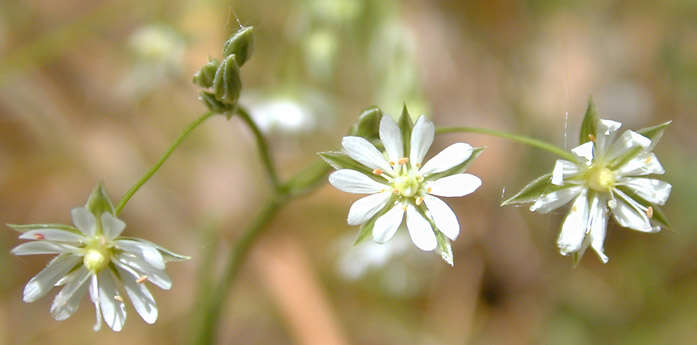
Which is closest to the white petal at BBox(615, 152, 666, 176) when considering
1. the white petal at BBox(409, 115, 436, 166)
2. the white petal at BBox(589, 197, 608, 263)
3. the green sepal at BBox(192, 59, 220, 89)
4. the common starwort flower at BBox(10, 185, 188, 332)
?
the white petal at BBox(589, 197, 608, 263)

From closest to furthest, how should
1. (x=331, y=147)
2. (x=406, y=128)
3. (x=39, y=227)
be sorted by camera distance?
(x=39, y=227) → (x=406, y=128) → (x=331, y=147)

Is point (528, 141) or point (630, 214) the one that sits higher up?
point (528, 141)

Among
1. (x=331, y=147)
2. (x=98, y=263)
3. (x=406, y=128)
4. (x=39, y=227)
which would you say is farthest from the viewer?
(x=331, y=147)

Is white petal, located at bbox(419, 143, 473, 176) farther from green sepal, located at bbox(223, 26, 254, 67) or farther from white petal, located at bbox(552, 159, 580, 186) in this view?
green sepal, located at bbox(223, 26, 254, 67)

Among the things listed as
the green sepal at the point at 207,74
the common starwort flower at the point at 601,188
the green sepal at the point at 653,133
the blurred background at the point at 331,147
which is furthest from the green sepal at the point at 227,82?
the blurred background at the point at 331,147

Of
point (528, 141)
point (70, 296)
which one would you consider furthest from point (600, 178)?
point (70, 296)

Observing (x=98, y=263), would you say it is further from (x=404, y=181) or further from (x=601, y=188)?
(x=601, y=188)
